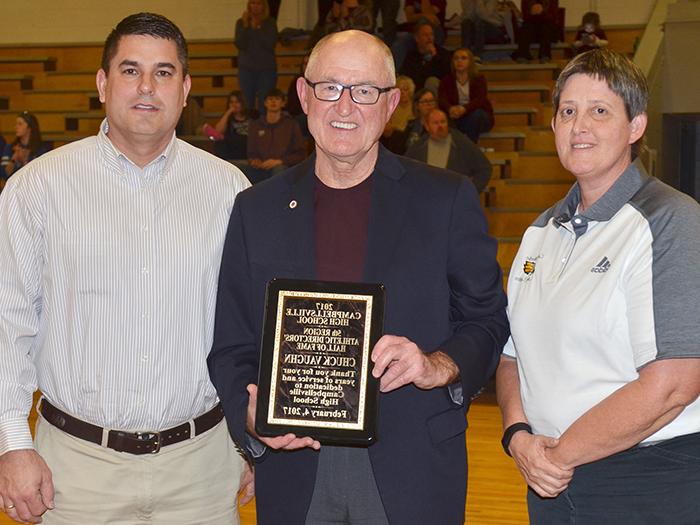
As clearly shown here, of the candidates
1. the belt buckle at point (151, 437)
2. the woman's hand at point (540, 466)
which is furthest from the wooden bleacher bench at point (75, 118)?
the woman's hand at point (540, 466)

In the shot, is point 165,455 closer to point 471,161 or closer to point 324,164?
point 324,164

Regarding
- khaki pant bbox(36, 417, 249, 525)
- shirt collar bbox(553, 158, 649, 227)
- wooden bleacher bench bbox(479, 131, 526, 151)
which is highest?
wooden bleacher bench bbox(479, 131, 526, 151)

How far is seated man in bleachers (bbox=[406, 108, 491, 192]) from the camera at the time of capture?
9273 mm

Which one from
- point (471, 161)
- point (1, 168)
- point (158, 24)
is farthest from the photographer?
point (1, 168)

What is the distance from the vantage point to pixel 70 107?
1412 centimetres

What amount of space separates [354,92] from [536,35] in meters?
10.8

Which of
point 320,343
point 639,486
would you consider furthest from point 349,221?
point 639,486

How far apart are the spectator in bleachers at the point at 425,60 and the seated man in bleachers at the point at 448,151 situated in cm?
200

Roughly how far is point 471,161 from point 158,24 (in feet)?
21.8

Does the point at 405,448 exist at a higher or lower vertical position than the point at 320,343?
lower

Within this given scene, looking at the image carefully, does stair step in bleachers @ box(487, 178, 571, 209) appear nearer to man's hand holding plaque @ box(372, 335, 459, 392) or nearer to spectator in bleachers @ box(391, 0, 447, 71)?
spectator in bleachers @ box(391, 0, 447, 71)

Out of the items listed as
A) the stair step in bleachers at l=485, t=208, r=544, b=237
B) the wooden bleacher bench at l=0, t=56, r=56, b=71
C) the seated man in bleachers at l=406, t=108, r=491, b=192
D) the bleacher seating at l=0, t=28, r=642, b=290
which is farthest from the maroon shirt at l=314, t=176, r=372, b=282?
the wooden bleacher bench at l=0, t=56, r=56, b=71

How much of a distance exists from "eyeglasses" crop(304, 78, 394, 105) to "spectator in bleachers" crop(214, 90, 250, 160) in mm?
8688

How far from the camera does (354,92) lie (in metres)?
2.63
